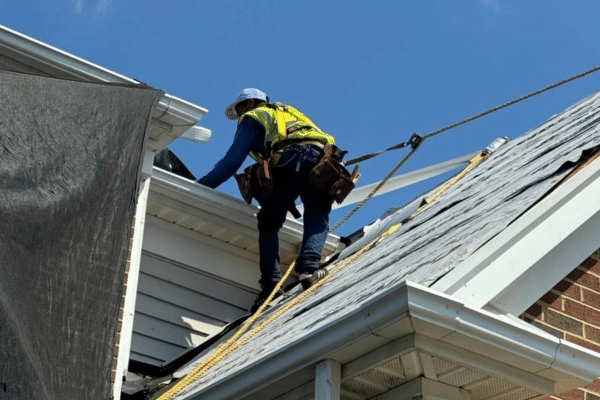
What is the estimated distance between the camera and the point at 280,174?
9664 millimetres

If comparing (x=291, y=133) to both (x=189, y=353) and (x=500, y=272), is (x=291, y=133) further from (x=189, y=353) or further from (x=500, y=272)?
(x=500, y=272)

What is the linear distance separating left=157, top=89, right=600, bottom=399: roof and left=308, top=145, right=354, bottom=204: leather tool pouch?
19.9 inches

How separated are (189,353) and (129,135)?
3.11 meters

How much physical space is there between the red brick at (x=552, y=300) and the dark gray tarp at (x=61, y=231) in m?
2.04

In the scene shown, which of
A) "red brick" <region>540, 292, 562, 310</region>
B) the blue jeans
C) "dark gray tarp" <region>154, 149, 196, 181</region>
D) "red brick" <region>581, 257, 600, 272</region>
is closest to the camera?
"red brick" <region>540, 292, 562, 310</region>

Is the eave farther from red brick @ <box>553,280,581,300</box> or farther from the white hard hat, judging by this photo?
red brick @ <box>553,280,581,300</box>

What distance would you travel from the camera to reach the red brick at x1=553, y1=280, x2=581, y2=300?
596 cm

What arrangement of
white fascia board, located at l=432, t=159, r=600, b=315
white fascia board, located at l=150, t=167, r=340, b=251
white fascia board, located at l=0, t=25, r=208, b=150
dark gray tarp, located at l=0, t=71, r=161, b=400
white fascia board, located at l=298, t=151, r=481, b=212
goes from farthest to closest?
white fascia board, located at l=298, t=151, r=481, b=212 < white fascia board, located at l=150, t=167, r=340, b=251 < white fascia board, located at l=0, t=25, r=208, b=150 < white fascia board, located at l=432, t=159, r=600, b=315 < dark gray tarp, located at l=0, t=71, r=161, b=400

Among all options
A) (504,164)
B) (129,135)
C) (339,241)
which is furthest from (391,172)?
(129,135)

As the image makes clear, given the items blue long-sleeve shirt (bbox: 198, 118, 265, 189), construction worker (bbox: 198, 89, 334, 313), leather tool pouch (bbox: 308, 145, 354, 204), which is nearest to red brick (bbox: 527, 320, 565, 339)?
construction worker (bbox: 198, 89, 334, 313)

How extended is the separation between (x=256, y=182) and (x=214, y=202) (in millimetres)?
367

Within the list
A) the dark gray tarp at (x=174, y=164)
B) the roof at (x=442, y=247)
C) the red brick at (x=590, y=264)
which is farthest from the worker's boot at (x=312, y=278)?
the red brick at (x=590, y=264)

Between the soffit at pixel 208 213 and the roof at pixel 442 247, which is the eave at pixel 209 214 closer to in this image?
the soffit at pixel 208 213

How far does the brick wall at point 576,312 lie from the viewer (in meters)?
5.82
